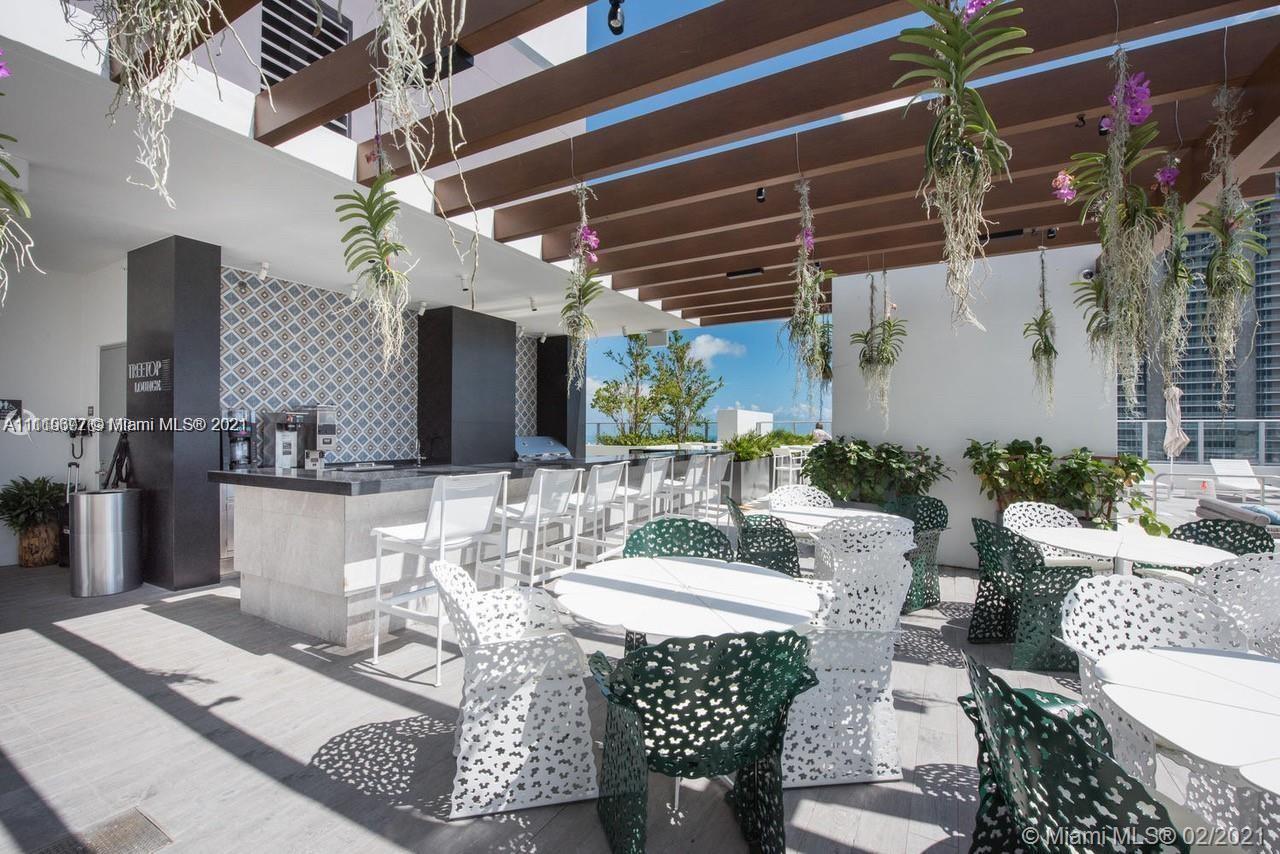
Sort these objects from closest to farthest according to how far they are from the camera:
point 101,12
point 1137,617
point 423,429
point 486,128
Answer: point 101,12 → point 1137,617 → point 486,128 → point 423,429

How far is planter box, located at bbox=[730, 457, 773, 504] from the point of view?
8.81 meters

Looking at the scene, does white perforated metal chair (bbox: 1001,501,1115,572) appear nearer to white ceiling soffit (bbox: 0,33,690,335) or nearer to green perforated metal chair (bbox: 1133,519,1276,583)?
green perforated metal chair (bbox: 1133,519,1276,583)

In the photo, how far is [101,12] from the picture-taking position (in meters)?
1.23

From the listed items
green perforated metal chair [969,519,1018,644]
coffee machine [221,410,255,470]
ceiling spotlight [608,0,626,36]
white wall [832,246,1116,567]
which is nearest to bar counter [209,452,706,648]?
coffee machine [221,410,255,470]

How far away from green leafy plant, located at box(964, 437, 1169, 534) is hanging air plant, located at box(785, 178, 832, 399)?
2.27m

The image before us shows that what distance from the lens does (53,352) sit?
5.82 metres

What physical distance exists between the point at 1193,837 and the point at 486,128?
12.9ft

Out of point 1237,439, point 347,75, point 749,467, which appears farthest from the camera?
point 749,467

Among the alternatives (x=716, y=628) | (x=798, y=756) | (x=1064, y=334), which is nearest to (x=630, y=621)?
(x=716, y=628)

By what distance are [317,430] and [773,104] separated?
14.3ft

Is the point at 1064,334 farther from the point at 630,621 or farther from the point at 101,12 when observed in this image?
the point at 101,12


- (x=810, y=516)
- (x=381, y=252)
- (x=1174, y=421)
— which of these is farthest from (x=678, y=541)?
(x=1174, y=421)

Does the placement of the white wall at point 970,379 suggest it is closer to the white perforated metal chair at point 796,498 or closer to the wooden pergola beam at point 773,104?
the white perforated metal chair at point 796,498

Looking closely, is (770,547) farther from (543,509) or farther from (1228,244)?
(1228,244)
